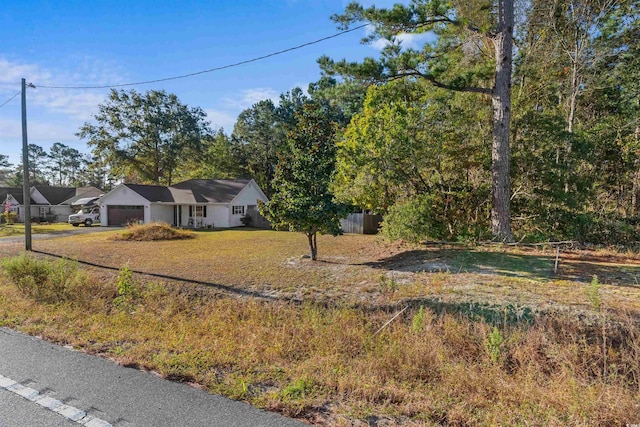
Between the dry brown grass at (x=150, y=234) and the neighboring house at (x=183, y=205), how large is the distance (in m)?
6.92

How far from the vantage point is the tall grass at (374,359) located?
2.81m

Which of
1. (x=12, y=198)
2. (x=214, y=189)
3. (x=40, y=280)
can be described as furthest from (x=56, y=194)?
(x=40, y=280)

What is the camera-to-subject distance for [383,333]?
15.8 ft

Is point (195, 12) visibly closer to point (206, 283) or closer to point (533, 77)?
point (206, 283)

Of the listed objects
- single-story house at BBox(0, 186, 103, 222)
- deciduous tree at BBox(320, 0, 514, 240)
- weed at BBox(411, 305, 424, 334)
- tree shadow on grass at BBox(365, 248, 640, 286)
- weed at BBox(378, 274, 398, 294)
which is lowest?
weed at BBox(378, 274, 398, 294)

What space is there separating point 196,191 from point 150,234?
964 centimetres

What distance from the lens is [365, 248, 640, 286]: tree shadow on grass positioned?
7645mm

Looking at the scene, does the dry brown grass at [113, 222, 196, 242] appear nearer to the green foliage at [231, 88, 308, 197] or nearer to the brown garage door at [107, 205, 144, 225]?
the brown garage door at [107, 205, 144, 225]

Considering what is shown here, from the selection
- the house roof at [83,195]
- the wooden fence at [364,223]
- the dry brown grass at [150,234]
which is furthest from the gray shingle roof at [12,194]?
the wooden fence at [364,223]

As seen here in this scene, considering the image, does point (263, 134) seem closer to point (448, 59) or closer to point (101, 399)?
point (448, 59)

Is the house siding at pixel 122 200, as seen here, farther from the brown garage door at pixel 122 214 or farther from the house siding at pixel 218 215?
the house siding at pixel 218 215

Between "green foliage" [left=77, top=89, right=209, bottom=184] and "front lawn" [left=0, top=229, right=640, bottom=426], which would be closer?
"front lawn" [left=0, top=229, right=640, bottom=426]

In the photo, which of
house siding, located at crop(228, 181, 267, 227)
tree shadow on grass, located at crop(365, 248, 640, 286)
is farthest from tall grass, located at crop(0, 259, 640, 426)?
house siding, located at crop(228, 181, 267, 227)

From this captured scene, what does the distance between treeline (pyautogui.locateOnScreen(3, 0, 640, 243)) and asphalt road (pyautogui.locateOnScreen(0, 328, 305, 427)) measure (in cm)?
909
